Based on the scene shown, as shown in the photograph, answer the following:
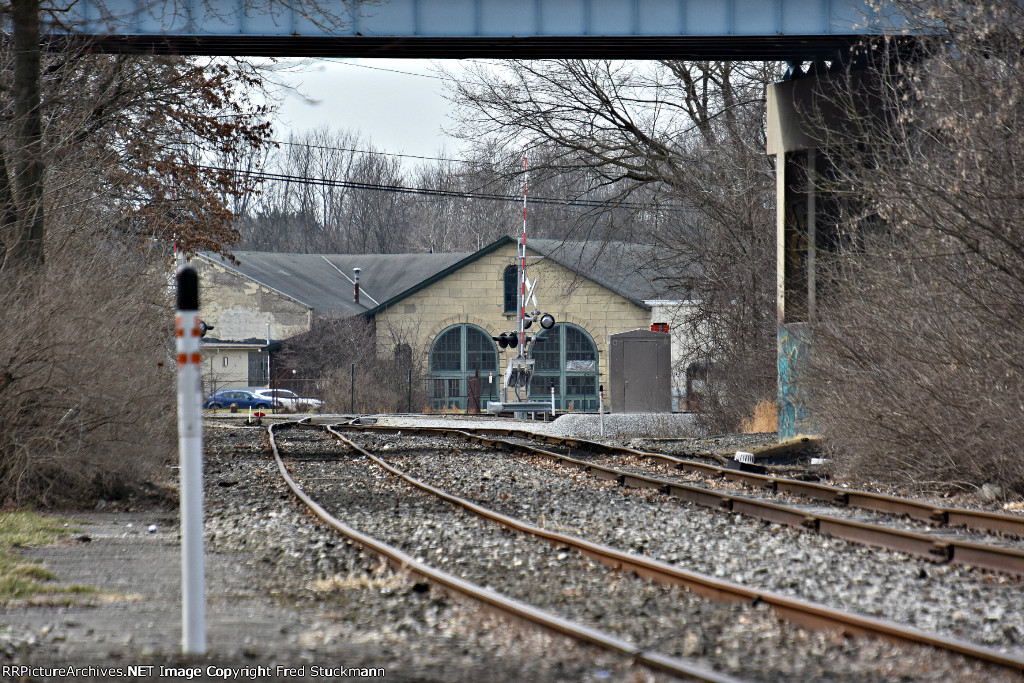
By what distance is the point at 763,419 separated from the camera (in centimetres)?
2362

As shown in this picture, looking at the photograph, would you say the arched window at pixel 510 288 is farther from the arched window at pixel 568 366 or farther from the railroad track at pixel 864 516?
the railroad track at pixel 864 516

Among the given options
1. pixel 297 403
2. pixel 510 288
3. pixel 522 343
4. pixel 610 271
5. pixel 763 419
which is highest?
pixel 610 271

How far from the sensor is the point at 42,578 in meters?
7.47

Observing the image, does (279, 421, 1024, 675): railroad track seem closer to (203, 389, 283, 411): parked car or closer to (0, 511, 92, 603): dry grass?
(0, 511, 92, 603): dry grass

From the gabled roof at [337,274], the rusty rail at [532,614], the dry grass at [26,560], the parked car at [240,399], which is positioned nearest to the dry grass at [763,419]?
the rusty rail at [532,614]

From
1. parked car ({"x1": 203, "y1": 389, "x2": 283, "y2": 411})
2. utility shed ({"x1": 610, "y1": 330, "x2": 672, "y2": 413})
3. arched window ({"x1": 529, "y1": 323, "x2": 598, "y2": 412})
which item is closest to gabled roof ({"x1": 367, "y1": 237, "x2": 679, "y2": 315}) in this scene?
arched window ({"x1": 529, "y1": 323, "x2": 598, "y2": 412})

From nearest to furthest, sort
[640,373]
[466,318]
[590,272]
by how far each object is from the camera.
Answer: [640,373] → [466,318] → [590,272]

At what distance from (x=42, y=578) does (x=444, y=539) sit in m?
3.17

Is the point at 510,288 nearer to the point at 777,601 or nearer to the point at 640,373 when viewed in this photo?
the point at 640,373

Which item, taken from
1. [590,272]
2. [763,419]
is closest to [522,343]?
[763,419]

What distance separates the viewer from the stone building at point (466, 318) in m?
47.2

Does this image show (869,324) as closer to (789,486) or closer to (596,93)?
(789,486)

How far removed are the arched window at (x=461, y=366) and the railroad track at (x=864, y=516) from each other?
31199 mm

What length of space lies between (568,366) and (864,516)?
1463 inches
